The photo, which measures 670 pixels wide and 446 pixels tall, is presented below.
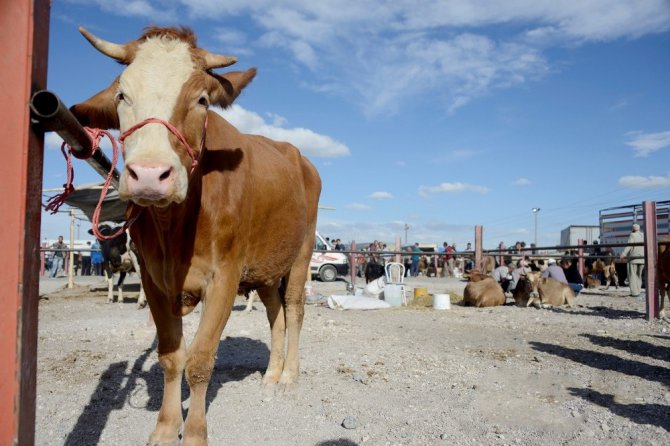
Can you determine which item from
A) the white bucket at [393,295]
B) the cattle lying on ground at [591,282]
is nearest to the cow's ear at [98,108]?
the white bucket at [393,295]

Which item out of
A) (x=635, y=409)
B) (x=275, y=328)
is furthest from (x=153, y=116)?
(x=635, y=409)

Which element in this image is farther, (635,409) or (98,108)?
(635,409)

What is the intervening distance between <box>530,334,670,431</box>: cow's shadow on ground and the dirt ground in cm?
2

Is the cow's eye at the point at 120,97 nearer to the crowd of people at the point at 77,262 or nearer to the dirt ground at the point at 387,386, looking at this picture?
the dirt ground at the point at 387,386

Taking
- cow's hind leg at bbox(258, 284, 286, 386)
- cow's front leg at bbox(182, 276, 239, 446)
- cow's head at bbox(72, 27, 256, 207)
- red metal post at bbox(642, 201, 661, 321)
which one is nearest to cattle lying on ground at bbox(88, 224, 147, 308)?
cow's hind leg at bbox(258, 284, 286, 386)

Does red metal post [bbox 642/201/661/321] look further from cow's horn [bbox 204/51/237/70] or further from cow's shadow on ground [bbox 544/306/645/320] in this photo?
cow's horn [bbox 204/51/237/70]

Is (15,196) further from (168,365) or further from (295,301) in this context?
(295,301)

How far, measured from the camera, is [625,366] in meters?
5.63

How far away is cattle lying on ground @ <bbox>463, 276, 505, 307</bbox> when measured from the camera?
41.6 ft

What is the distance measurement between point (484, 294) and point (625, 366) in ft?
23.3

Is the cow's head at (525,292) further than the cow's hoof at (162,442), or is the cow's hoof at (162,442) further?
the cow's head at (525,292)

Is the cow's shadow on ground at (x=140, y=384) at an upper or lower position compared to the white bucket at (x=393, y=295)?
lower

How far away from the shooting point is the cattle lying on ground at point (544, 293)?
1261 cm

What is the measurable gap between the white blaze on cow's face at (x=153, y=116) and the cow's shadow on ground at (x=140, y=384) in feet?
6.69
